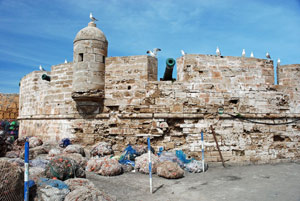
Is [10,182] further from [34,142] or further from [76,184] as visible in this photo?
[34,142]

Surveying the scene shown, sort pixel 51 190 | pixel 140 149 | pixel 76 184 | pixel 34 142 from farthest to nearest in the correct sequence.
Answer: pixel 34 142
pixel 140 149
pixel 76 184
pixel 51 190

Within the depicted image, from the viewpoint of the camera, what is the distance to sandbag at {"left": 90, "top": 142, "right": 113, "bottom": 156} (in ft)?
23.8

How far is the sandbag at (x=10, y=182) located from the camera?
3.14 meters

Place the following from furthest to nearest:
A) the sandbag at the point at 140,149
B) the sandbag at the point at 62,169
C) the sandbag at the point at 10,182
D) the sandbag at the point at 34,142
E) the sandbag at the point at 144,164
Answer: the sandbag at the point at 34,142
the sandbag at the point at 140,149
the sandbag at the point at 144,164
the sandbag at the point at 62,169
the sandbag at the point at 10,182

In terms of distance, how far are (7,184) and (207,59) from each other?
22.2ft

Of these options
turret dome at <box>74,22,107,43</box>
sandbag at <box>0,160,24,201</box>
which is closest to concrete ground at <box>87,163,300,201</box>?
sandbag at <box>0,160,24,201</box>

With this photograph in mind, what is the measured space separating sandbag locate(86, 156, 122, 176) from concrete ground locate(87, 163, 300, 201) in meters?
0.17

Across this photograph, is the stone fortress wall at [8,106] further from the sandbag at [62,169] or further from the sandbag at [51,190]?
the sandbag at [51,190]

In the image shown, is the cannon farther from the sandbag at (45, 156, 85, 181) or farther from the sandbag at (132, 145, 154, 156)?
the sandbag at (45, 156, 85, 181)

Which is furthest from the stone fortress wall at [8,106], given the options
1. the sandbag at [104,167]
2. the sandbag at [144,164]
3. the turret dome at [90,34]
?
the sandbag at [144,164]

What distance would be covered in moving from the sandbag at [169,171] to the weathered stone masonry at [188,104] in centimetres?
160

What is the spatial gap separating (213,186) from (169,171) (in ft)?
3.61

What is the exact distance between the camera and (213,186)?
216 inches

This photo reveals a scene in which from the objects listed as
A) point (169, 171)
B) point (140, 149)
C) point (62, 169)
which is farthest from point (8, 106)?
point (169, 171)
